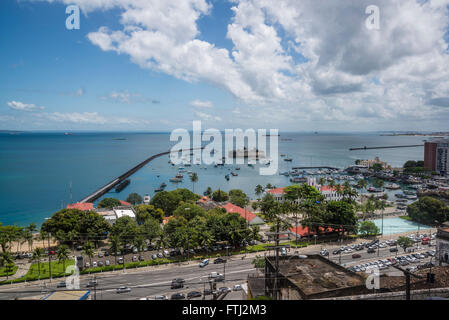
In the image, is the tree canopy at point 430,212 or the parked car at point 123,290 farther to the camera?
the tree canopy at point 430,212

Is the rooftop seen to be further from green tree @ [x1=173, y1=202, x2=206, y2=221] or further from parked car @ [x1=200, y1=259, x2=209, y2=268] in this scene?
green tree @ [x1=173, y1=202, x2=206, y2=221]

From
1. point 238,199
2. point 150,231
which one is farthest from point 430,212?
point 150,231

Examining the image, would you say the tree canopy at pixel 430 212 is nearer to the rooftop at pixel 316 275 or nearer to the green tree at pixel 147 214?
the rooftop at pixel 316 275

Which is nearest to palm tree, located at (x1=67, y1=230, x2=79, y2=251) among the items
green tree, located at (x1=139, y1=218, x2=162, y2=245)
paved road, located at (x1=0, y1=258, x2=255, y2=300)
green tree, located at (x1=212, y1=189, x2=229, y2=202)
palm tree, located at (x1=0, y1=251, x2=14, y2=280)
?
palm tree, located at (x1=0, y1=251, x2=14, y2=280)

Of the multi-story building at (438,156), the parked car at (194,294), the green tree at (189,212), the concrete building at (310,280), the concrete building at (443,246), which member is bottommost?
the parked car at (194,294)

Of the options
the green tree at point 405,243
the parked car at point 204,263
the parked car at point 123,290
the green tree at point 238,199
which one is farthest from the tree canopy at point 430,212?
the parked car at point 123,290

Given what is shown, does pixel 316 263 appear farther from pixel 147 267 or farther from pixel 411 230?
pixel 411 230

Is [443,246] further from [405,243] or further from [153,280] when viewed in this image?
[153,280]

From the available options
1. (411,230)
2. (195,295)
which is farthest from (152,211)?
(411,230)
